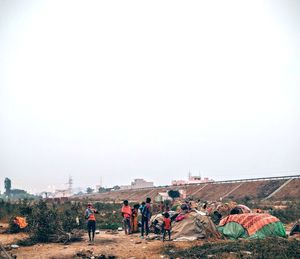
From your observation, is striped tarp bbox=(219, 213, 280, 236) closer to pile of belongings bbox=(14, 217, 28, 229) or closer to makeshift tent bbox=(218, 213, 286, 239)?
Answer: makeshift tent bbox=(218, 213, 286, 239)

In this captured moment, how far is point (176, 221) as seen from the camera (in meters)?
12.9

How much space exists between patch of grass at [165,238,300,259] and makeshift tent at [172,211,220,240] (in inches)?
53.7

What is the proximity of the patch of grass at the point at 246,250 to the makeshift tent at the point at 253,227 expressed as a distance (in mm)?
858

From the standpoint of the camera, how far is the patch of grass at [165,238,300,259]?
8.74 meters

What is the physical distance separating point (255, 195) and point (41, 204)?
31.6 m

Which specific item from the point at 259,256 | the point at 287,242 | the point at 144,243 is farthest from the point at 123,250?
the point at 287,242

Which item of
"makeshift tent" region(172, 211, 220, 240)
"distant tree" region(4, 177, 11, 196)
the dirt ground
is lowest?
the dirt ground

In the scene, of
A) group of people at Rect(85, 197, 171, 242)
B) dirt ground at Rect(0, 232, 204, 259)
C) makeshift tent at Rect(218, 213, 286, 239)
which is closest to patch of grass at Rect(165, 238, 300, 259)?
dirt ground at Rect(0, 232, 204, 259)

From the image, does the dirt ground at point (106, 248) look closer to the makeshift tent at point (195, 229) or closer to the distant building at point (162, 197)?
the makeshift tent at point (195, 229)

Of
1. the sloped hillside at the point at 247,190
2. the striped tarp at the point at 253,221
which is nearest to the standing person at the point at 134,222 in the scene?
the striped tarp at the point at 253,221

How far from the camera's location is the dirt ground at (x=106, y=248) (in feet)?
31.5

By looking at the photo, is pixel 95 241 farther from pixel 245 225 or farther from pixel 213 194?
pixel 213 194

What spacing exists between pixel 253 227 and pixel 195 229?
219 centimetres

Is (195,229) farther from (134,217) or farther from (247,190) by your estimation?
(247,190)
